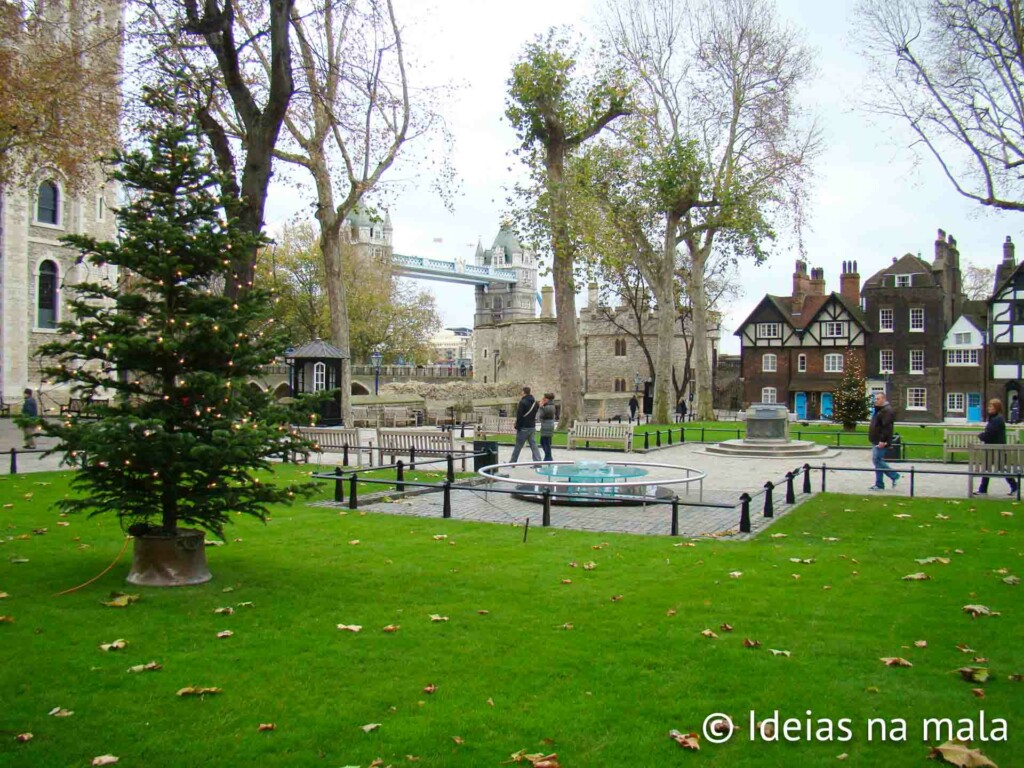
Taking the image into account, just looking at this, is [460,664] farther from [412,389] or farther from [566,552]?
[412,389]

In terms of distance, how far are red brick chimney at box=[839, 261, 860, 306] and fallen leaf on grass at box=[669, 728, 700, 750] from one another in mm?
54142

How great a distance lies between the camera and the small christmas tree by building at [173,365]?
23.1ft

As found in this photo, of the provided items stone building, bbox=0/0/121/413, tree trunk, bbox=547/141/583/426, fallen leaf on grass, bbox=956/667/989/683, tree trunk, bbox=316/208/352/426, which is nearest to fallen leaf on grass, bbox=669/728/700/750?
fallen leaf on grass, bbox=956/667/989/683

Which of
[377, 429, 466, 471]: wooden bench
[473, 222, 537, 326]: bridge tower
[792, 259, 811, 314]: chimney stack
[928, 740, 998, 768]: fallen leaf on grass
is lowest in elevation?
[928, 740, 998, 768]: fallen leaf on grass

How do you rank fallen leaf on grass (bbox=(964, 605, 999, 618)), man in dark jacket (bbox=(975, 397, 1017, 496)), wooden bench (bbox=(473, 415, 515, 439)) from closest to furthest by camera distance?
fallen leaf on grass (bbox=(964, 605, 999, 618)) → man in dark jacket (bbox=(975, 397, 1017, 496)) → wooden bench (bbox=(473, 415, 515, 439))

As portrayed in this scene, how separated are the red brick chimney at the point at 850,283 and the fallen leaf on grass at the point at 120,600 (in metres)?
53.5

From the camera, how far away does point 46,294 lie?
36719 mm

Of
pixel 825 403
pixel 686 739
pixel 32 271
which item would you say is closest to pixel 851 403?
pixel 825 403

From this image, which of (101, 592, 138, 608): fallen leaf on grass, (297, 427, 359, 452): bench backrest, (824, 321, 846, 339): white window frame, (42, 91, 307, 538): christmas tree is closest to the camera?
(101, 592, 138, 608): fallen leaf on grass

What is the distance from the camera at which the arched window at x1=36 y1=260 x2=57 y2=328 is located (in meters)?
36.2

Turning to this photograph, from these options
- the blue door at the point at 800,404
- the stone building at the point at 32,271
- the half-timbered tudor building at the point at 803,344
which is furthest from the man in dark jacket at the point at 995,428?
the blue door at the point at 800,404

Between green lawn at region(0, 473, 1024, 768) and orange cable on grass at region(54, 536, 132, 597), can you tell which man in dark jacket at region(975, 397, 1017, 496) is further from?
orange cable on grass at region(54, 536, 132, 597)

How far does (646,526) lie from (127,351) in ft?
22.3

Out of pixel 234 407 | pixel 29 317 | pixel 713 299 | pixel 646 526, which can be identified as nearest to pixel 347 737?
pixel 234 407
